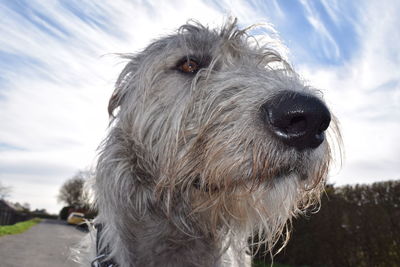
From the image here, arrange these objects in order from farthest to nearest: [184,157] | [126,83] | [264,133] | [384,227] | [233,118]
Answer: [384,227], [126,83], [184,157], [233,118], [264,133]

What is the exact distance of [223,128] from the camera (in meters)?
2.80

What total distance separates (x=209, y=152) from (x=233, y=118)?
279 mm

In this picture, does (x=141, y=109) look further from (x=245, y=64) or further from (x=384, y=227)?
(x=384, y=227)

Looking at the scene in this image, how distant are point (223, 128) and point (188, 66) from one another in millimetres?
976

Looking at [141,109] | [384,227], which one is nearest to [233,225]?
[141,109]

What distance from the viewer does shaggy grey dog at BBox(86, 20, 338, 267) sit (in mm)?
2682

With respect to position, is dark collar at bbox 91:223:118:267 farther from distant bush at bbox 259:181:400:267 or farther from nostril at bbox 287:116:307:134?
distant bush at bbox 259:181:400:267

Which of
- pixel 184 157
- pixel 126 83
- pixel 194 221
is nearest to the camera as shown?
pixel 184 157

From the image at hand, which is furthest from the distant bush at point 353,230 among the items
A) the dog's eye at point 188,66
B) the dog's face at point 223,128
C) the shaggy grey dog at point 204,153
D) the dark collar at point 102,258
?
the dark collar at point 102,258

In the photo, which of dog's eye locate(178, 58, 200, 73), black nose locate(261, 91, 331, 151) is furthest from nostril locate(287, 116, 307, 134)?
dog's eye locate(178, 58, 200, 73)

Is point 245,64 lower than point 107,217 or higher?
higher

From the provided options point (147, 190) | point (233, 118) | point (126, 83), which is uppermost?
point (126, 83)

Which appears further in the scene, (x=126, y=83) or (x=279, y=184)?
(x=126, y=83)

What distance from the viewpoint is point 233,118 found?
280 centimetres
